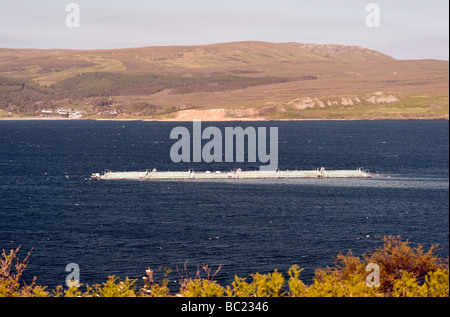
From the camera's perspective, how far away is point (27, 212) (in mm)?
119500

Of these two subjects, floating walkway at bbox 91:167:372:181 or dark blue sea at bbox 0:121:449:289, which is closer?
dark blue sea at bbox 0:121:449:289

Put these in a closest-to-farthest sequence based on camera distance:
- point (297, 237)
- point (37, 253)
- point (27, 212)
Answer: point (37, 253), point (297, 237), point (27, 212)

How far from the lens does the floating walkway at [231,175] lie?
172 meters

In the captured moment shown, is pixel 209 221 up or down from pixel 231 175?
down

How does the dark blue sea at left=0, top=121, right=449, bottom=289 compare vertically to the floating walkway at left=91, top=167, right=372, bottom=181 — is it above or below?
below

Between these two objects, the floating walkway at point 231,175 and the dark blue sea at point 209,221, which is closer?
the dark blue sea at point 209,221

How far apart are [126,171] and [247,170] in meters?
38.6

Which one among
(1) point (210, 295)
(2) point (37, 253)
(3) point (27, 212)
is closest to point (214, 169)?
(3) point (27, 212)

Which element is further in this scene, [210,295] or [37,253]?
[37,253]

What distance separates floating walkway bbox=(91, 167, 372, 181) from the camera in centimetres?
17200

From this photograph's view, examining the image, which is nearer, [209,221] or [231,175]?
[209,221]

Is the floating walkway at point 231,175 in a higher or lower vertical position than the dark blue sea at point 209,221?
higher

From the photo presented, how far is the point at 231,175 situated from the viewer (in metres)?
174
